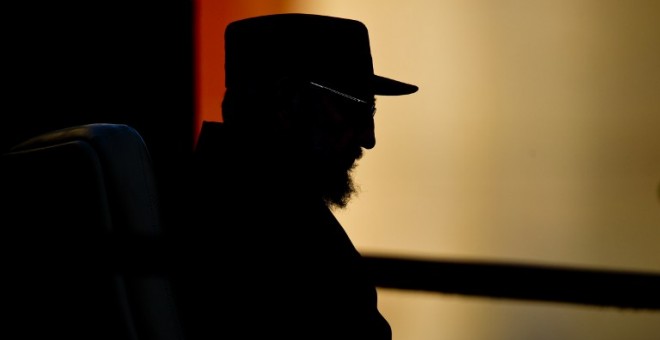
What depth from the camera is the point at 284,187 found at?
1.33m

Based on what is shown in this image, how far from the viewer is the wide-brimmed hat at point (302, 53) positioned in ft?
5.38

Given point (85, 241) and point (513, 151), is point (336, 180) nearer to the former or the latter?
point (513, 151)

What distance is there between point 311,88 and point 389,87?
0.80ft

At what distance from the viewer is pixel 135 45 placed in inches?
89.0

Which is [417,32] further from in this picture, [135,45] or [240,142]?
[135,45]

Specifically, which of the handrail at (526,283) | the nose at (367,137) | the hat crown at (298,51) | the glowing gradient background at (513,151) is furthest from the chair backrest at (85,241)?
the glowing gradient background at (513,151)

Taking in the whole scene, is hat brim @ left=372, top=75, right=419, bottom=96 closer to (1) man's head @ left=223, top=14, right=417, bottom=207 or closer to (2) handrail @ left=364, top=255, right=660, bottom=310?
(1) man's head @ left=223, top=14, right=417, bottom=207

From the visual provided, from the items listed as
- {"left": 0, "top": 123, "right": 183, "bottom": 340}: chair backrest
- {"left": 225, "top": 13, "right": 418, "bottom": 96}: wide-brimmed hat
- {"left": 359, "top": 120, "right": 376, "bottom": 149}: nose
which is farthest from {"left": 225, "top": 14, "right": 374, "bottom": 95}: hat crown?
{"left": 0, "top": 123, "right": 183, "bottom": 340}: chair backrest

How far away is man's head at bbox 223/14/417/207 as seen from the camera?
1591mm

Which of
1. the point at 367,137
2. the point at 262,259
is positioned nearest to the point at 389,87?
the point at 367,137

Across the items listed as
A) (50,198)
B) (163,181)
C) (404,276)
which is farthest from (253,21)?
(50,198)

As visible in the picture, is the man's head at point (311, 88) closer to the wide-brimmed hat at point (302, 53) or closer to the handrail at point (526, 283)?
the wide-brimmed hat at point (302, 53)

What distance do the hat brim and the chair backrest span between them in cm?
86

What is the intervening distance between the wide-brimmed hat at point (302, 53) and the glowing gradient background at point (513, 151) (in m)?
0.23
